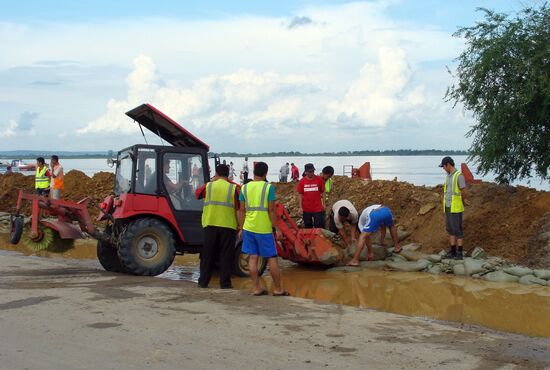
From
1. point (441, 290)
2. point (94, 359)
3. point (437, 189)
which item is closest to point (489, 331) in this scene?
point (441, 290)

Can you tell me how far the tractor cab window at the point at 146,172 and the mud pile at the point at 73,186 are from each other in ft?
53.1

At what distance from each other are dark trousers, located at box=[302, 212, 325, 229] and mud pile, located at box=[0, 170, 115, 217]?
1466cm

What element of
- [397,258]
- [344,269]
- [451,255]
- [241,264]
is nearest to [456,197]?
[451,255]

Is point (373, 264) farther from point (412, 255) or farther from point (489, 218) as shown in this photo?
point (489, 218)

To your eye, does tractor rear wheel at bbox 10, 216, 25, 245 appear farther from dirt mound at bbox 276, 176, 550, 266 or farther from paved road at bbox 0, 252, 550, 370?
dirt mound at bbox 276, 176, 550, 266

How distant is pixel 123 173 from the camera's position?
11320 millimetres

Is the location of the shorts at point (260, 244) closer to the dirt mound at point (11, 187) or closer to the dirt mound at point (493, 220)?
the dirt mound at point (493, 220)

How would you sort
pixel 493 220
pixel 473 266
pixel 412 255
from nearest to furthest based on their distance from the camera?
1. pixel 473 266
2. pixel 412 255
3. pixel 493 220

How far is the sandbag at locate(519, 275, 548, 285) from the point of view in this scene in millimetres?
11031

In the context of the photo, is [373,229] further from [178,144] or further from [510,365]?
[510,365]

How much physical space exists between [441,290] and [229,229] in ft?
12.1

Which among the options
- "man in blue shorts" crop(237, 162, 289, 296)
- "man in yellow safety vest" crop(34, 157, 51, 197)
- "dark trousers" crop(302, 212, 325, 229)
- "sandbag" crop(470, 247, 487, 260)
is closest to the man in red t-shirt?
"dark trousers" crop(302, 212, 325, 229)

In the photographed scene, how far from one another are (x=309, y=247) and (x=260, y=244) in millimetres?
3591

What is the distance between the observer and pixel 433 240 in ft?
48.8
